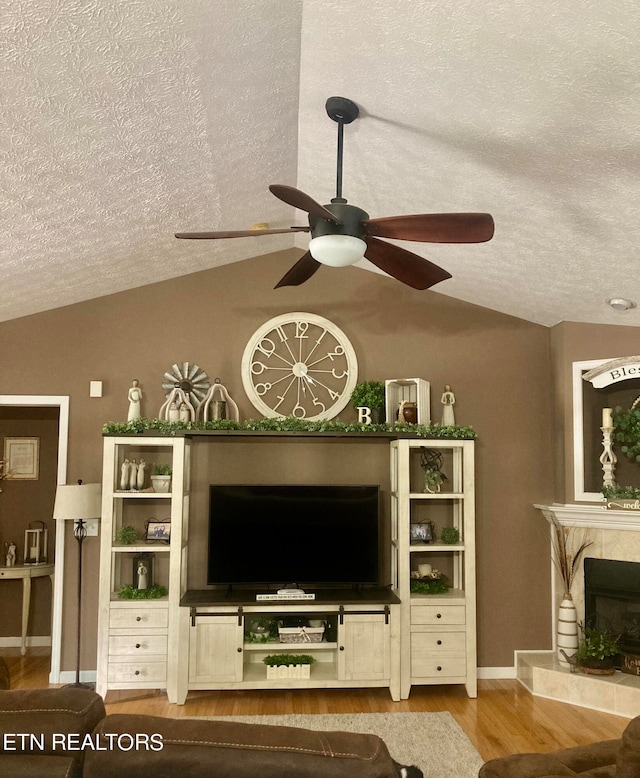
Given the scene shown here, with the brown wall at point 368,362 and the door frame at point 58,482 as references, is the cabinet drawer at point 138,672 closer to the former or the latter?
the brown wall at point 368,362

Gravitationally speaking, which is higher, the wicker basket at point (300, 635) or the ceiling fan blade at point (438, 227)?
the ceiling fan blade at point (438, 227)

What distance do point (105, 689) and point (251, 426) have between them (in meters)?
2.09

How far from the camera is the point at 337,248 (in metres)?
2.95

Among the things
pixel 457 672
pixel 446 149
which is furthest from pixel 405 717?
pixel 446 149

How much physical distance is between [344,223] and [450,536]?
3004mm

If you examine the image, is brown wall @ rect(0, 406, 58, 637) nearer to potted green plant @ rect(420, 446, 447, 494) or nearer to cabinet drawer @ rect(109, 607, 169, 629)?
cabinet drawer @ rect(109, 607, 169, 629)

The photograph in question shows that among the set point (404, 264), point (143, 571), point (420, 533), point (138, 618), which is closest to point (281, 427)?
point (420, 533)

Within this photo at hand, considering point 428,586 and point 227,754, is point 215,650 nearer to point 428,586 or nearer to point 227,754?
point 428,586

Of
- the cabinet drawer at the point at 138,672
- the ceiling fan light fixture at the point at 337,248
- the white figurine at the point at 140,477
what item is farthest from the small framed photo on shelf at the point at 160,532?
the ceiling fan light fixture at the point at 337,248

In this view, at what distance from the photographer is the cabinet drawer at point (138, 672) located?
4758 millimetres

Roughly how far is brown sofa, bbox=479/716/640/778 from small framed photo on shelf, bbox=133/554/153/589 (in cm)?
319

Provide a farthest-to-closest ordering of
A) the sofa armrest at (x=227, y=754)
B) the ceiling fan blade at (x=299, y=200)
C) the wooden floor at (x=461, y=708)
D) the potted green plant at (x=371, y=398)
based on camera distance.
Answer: the potted green plant at (x=371, y=398) → the wooden floor at (x=461, y=708) → the ceiling fan blade at (x=299, y=200) → the sofa armrest at (x=227, y=754)

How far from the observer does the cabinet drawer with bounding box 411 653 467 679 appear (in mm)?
4871

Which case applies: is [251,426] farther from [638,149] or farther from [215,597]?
[638,149]
